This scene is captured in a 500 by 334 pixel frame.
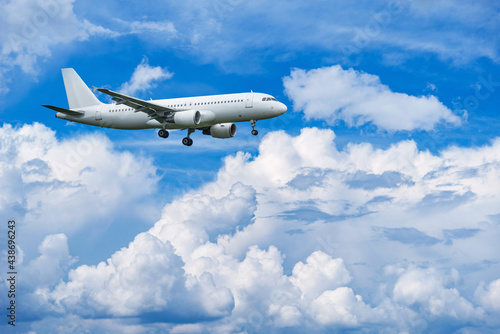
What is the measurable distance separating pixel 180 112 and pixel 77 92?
796 inches

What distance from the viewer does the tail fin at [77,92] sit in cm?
8044

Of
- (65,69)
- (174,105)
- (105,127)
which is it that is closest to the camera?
(174,105)

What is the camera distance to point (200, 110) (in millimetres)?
69250

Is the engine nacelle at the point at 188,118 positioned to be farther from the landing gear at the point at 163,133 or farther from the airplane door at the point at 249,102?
the airplane door at the point at 249,102

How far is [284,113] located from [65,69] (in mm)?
36682

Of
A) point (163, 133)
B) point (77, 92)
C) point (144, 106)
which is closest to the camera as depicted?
point (144, 106)

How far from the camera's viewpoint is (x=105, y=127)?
253 ft

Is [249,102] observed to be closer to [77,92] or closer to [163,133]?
[163,133]

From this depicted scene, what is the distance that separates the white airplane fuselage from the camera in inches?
2611

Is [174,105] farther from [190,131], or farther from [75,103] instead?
[75,103]

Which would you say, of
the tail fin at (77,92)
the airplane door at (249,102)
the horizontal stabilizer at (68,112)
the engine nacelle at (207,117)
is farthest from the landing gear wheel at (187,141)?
the horizontal stabilizer at (68,112)

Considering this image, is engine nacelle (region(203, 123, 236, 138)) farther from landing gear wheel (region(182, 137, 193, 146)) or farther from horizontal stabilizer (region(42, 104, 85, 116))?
horizontal stabilizer (region(42, 104, 85, 116))

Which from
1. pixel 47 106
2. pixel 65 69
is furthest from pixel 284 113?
pixel 65 69

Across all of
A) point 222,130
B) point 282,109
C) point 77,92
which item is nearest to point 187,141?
point 222,130
